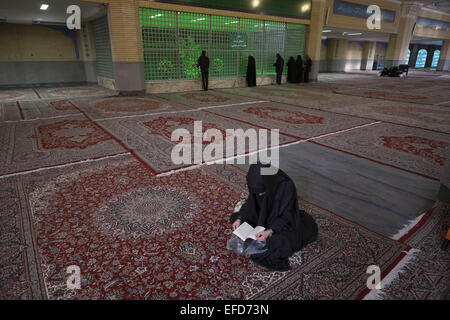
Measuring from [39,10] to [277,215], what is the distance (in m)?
9.73

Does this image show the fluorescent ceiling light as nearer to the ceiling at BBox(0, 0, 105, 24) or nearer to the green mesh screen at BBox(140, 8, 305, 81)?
the green mesh screen at BBox(140, 8, 305, 81)

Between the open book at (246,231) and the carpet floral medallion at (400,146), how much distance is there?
7.58 feet

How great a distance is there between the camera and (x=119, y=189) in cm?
265

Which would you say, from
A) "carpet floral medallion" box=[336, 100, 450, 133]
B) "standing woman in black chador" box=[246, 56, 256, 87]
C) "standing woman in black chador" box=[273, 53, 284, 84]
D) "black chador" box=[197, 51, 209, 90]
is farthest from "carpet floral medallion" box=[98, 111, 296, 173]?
"standing woman in black chador" box=[273, 53, 284, 84]

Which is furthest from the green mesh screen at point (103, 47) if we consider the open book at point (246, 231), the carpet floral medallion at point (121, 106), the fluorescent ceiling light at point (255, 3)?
the open book at point (246, 231)

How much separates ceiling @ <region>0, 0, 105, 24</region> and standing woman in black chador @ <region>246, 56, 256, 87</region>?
5255 mm

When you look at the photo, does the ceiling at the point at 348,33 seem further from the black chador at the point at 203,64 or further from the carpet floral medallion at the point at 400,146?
the carpet floral medallion at the point at 400,146

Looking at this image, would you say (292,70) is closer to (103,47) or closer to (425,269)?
(103,47)

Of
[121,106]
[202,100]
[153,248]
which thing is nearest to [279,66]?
[202,100]

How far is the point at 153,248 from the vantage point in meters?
1.86

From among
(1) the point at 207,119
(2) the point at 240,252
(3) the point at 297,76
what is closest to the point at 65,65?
(1) the point at 207,119

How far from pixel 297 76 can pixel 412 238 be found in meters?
11.3

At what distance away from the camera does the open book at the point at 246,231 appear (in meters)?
1.67

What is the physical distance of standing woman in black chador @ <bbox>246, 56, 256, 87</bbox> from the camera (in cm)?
1086
